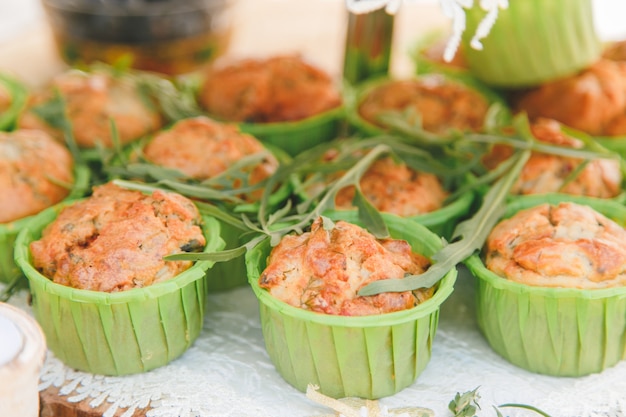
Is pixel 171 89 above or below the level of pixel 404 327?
above

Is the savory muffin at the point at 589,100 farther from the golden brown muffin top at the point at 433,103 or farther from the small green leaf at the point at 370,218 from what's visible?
the small green leaf at the point at 370,218

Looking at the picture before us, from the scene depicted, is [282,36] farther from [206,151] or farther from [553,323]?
[553,323]

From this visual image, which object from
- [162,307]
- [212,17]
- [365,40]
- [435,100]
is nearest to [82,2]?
[212,17]

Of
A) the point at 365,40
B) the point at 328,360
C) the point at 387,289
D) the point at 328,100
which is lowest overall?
the point at 328,360

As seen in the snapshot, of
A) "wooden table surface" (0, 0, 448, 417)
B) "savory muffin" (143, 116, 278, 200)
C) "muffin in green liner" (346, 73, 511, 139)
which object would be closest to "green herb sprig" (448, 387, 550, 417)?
"savory muffin" (143, 116, 278, 200)

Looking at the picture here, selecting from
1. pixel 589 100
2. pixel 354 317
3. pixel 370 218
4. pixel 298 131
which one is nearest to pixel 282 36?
pixel 298 131

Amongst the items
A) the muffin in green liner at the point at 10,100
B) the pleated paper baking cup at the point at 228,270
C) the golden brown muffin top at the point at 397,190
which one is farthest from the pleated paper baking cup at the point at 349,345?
the muffin in green liner at the point at 10,100

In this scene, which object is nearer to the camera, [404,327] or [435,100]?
[404,327]

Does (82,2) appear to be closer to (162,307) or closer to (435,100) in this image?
(435,100)
